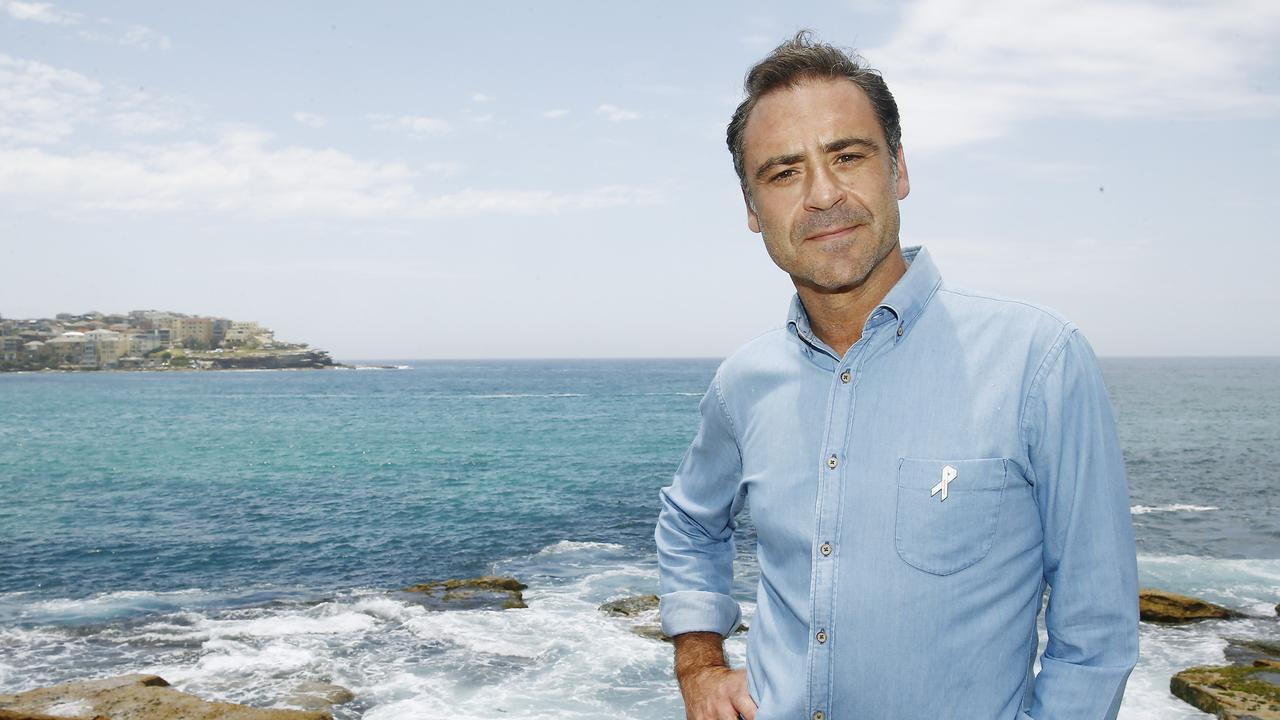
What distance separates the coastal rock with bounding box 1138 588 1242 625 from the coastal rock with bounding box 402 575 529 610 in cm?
1082

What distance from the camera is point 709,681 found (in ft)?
7.21

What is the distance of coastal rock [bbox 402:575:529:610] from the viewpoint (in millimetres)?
15945

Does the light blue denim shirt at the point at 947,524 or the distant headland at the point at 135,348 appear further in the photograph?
the distant headland at the point at 135,348

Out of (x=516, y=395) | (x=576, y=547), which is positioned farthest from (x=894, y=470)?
(x=516, y=395)

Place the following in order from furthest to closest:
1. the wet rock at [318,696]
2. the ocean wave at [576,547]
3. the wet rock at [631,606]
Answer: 1. the ocean wave at [576,547]
2. the wet rock at [631,606]
3. the wet rock at [318,696]

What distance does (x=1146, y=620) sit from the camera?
14.3 m

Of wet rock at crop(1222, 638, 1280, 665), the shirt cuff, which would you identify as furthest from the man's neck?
wet rock at crop(1222, 638, 1280, 665)

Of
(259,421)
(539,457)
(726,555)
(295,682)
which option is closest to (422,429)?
(259,421)

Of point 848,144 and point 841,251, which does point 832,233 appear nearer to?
point 841,251

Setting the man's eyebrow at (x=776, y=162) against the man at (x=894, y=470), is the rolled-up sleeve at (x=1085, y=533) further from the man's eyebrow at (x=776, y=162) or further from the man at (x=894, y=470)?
the man's eyebrow at (x=776, y=162)

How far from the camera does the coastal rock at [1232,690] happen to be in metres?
9.71

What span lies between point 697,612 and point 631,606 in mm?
13611

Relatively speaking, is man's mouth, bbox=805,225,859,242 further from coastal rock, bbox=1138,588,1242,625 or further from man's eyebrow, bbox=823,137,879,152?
coastal rock, bbox=1138,588,1242,625

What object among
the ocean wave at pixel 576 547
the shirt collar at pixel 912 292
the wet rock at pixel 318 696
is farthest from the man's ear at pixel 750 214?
the ocean wave at pixel 576 547
